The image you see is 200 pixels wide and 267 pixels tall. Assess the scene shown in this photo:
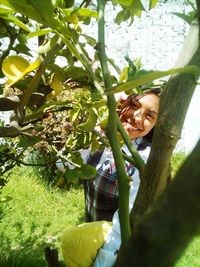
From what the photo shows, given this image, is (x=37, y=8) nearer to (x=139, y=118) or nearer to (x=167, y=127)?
(x=167, y=127)

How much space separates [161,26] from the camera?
3.63 metres

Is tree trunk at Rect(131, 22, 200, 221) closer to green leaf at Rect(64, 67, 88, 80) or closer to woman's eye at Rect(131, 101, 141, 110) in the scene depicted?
green leaf at Rect(64, 67, 88, 80)

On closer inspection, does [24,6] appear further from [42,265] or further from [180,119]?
[42,265]

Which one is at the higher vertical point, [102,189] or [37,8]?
[37,8]

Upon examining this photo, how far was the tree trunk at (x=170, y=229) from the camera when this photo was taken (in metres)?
0.13

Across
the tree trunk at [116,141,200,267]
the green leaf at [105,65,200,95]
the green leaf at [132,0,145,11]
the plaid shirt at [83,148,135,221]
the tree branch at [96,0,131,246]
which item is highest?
the tree trunk at [116,141,200,267]

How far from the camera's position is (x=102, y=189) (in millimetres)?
1659

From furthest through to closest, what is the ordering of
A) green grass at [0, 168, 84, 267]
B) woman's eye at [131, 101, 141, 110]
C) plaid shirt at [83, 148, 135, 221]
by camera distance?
green grass at [0, 168, 84, 267] → plaid shirt at [83, 148, 135, 221] → woman's eye at [131, 101, 141, 110]

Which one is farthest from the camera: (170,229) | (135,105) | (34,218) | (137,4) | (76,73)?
(34,218)

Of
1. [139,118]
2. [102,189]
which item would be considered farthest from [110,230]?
[102,189]

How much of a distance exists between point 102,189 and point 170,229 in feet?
5.04

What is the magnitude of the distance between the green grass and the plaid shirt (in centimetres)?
34

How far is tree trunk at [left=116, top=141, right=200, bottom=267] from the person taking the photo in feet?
0.43

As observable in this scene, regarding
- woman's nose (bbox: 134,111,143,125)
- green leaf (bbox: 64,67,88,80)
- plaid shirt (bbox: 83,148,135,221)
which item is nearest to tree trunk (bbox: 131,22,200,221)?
green leaf (bbox: 64,67,88,80)
